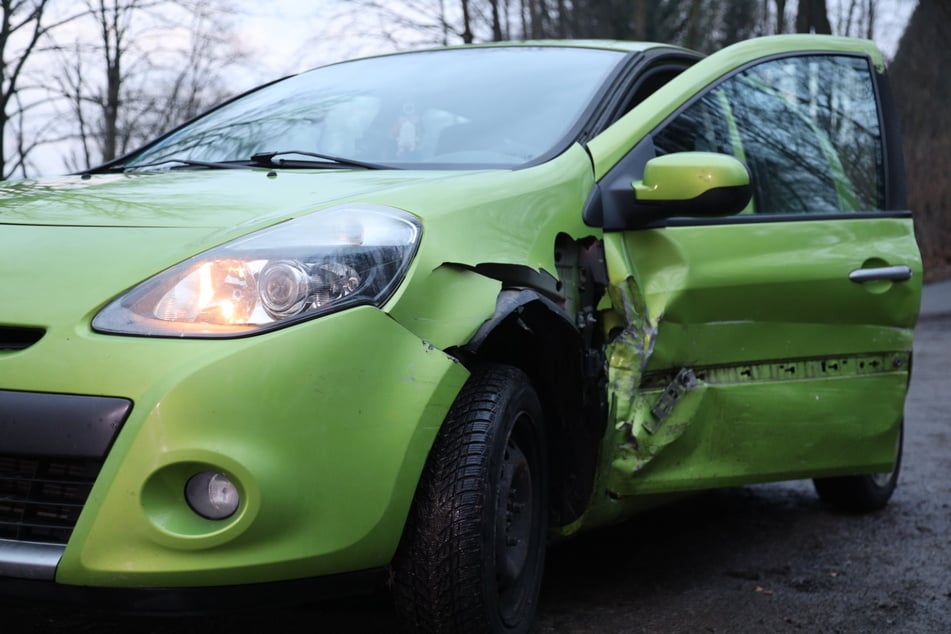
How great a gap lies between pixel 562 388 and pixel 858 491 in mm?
1953

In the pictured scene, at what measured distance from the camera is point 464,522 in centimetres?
219

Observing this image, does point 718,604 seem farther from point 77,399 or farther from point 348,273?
point 77,399

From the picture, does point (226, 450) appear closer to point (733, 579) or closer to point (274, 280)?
point (274, 280)

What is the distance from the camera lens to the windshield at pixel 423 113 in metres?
3.09

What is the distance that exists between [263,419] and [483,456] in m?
0.50

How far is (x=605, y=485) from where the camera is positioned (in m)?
2.87

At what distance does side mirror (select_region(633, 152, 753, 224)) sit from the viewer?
285 cm

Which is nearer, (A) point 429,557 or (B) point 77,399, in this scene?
(B) point 77,399

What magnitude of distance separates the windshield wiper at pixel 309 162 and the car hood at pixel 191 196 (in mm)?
84

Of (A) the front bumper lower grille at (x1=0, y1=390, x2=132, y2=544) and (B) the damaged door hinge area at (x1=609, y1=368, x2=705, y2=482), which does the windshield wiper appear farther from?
(A) the front bumper lower grille at (x1=0, y1=390, x2=132, y2=544)

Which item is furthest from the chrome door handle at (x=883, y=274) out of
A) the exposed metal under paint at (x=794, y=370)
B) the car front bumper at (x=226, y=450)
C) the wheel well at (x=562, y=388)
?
the car front bumper at (x=226, y=450)

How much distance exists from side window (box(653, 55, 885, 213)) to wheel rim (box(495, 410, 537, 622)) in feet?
4.39

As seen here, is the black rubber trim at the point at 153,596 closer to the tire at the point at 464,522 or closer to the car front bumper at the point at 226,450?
the car front bumper at the point at 226,450

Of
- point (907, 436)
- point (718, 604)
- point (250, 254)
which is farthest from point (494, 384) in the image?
point (907, 436)
